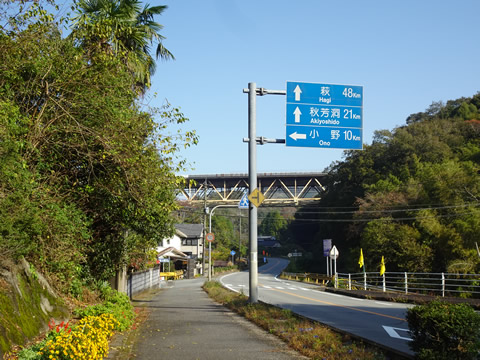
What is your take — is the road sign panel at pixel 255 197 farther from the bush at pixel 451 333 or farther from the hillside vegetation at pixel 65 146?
the bush at pixel 451 333

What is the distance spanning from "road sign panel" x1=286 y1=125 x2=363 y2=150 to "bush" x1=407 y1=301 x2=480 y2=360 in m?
9.16

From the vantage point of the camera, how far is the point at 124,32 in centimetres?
1648

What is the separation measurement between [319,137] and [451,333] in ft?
31.5

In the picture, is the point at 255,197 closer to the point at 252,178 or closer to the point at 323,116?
the point at 252,178

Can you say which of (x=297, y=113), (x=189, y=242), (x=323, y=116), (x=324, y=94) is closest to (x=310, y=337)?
(x=297, y=113)

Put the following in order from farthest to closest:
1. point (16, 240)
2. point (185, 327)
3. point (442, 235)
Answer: point (442, 235) < point (185, 327) < point (16, 240)

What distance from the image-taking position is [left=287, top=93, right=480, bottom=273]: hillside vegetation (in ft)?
118

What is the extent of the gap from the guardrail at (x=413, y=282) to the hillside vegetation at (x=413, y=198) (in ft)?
3.28

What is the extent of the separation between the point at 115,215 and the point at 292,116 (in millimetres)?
5980

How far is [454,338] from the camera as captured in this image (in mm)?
6582

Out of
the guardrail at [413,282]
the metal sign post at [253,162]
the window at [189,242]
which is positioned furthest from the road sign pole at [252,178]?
the window at [189,242]

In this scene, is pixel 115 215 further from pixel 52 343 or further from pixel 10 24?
pixel 52 343

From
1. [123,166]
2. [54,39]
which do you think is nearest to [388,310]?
[123,166]

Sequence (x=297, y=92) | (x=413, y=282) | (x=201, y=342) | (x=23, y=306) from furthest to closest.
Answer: (x=413, y=282) < (x=297, y=92) < (x=201, y=342) < (x=23, y=306)
